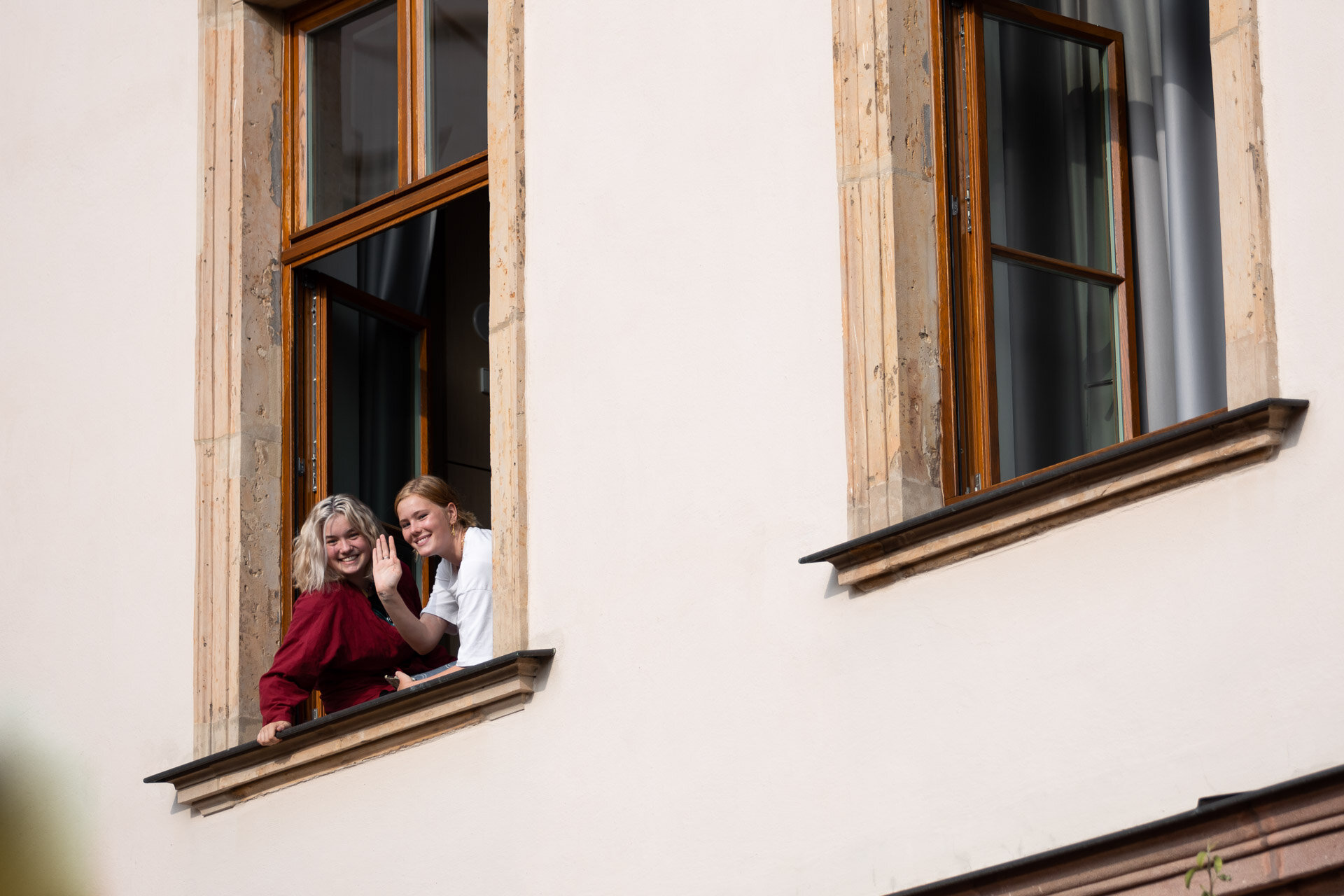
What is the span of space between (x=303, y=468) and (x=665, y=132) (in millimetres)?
2056

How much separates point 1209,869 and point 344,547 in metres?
3.61

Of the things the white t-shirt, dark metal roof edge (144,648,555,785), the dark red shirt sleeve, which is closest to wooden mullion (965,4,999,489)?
dark metal roof edge (144,648,555,785)

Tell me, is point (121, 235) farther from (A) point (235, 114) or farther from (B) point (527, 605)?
(B) point (527, 605)

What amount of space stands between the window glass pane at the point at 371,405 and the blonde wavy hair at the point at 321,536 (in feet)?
2.18

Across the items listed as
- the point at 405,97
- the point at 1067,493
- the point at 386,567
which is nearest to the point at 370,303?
the point at 405,97

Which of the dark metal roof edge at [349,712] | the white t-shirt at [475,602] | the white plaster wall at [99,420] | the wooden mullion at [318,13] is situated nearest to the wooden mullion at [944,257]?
the dark metal roof edge at [349,712]

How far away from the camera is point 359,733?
7.54 metres

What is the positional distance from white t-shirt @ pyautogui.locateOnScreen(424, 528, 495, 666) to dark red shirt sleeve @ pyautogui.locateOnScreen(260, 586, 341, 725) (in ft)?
1.10

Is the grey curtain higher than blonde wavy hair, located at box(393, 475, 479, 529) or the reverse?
higher

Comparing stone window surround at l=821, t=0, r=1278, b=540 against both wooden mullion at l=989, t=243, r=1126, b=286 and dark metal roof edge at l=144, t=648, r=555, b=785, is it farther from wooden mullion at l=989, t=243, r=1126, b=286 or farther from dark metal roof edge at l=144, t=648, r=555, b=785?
dark metal roof edge at l=144, t=648, r=555, b=785

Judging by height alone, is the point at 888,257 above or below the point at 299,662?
above

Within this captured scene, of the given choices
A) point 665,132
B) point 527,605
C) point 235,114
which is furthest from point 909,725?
point 235,114

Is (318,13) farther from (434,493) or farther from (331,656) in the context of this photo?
(331,656)

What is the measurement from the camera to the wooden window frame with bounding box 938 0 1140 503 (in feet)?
21.3
